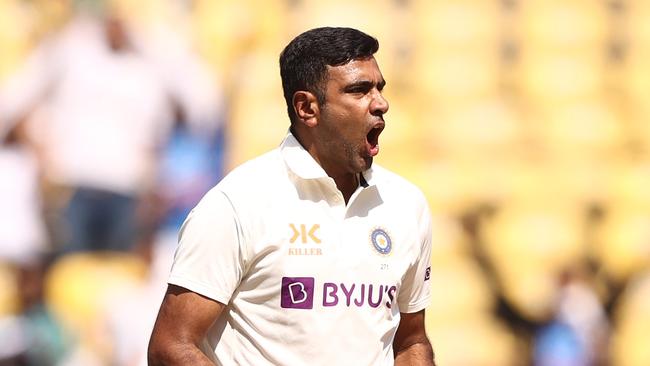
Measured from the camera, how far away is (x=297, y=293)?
2.66 metres

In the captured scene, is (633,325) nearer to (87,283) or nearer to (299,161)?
(87,283)

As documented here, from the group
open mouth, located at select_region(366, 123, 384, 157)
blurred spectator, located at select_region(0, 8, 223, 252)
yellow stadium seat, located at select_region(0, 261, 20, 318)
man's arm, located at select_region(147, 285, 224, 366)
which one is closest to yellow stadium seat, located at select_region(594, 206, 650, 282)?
blurred spectator, located at select_region(0, 8, 223, 252)

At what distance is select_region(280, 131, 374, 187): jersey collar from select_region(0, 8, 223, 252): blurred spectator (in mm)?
4220

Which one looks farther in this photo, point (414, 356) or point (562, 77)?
point (562, 77)

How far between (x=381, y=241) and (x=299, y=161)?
253 millimetres

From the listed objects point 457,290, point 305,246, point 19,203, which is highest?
point 305,246

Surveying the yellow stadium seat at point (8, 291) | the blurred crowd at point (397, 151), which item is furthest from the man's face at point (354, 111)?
the yellow stadium seat at point (8, 291)

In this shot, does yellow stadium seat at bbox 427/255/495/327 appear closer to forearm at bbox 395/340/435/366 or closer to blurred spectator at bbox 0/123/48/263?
blurred spectator at bbox 0/123/48/263

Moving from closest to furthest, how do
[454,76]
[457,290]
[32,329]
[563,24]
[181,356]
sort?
[181,356], [32,329], [457,290], [454,76], [563,24]

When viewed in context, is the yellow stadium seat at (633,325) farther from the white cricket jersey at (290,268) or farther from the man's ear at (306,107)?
the man's ear at (306,107)

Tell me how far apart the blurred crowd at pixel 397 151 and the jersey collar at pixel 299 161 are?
403 centimetres

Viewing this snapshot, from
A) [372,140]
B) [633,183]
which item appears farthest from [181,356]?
[633,183]

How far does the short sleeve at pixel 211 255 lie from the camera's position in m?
2.60

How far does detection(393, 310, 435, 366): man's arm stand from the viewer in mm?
2975
